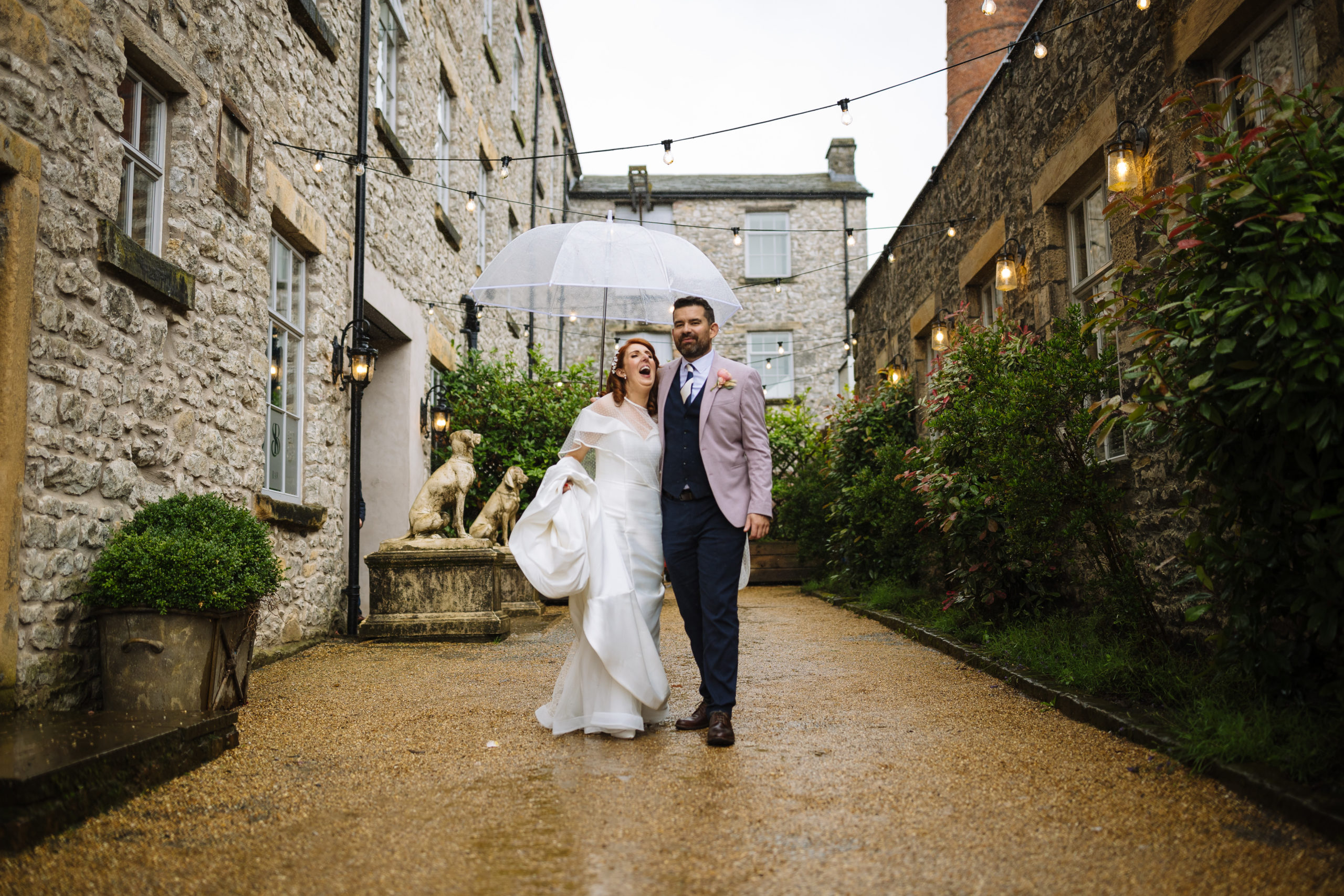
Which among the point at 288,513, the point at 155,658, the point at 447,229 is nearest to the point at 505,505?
the point at 288,513

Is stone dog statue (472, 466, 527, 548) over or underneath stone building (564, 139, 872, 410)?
underneath

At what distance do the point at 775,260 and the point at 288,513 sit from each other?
18124 mm

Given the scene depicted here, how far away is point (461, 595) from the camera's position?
24.9ft

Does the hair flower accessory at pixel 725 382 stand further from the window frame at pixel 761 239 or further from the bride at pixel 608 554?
the window frame at pixel 761 239

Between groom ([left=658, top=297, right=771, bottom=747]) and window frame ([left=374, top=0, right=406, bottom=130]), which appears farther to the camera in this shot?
window frame ([left=374, top=0, right=406, bottom=130])

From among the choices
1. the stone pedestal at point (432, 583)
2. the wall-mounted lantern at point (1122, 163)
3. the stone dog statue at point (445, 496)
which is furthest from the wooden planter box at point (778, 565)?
the wall-mounted lantern at point (1122, 163)

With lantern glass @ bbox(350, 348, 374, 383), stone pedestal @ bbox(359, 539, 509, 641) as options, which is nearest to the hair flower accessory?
stone pedestal @ bbox(359, 539, 509, 641)

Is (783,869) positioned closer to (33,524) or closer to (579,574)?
(579,574)

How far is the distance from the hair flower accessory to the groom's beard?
0.20 meters

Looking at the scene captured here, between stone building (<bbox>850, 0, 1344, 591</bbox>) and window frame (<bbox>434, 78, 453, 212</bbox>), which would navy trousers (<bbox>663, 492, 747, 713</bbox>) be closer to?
stone building (<bbox>850, 0, 1344, 591</bbox>)

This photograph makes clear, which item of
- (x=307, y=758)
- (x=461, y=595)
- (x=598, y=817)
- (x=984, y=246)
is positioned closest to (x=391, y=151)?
(x=461, y=595)

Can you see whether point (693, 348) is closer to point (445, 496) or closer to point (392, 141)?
point (445, 496)

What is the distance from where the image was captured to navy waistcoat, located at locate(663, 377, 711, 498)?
401 cm

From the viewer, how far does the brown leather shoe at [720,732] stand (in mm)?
3703
